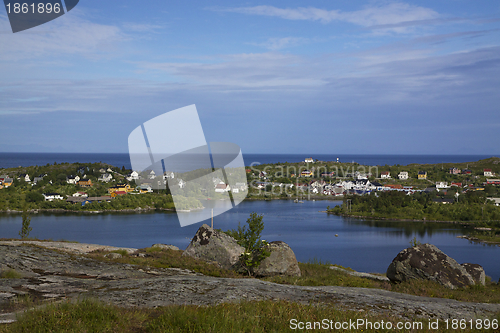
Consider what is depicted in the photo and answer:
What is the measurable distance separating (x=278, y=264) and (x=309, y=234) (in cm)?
4961

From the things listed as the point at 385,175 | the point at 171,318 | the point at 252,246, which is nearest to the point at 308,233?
the point at 252,246

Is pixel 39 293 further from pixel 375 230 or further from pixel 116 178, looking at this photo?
pixel 116 178

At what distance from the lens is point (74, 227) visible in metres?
61.7

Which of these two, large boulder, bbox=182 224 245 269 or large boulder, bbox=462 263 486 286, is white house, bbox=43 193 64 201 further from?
large boulder, bbox=462 263 486 286

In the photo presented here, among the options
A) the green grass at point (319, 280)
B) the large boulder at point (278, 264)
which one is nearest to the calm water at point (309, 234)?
the green grass at point (319, 280)

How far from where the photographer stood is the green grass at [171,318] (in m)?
4.55

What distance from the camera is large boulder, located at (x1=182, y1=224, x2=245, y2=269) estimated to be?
12688mm

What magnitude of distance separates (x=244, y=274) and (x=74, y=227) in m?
58.4

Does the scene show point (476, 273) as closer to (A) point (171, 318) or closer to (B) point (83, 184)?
(A) point (171, 318)

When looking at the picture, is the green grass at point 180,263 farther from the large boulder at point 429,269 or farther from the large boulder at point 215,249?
the large boulder at point 429,269

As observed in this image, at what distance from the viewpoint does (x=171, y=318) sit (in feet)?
16.3

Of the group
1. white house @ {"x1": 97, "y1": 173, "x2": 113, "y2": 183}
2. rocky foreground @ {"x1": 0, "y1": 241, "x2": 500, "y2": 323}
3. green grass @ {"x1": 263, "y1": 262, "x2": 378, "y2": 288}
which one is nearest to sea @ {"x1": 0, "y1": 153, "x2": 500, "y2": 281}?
green grass @ {"x1": 263, "y1": 262, "x2": 378, "y2": 288}

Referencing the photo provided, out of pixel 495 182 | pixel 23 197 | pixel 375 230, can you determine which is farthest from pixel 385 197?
pixel 23 197

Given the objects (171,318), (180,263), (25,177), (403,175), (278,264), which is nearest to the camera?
(171,318)
